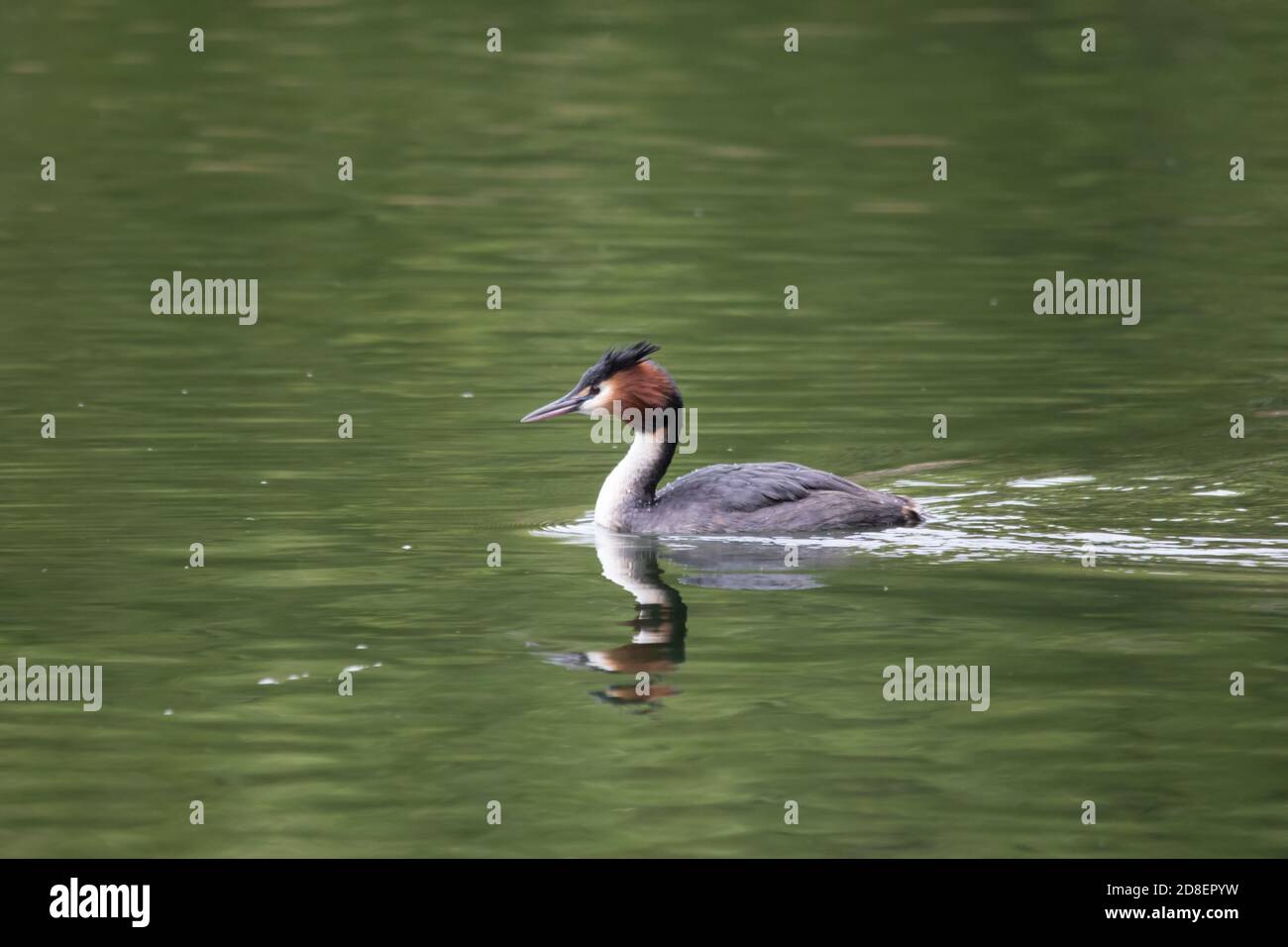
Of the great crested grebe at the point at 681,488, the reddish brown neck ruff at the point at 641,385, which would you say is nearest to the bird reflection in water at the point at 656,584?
the great crested grebe at the point at 681,488

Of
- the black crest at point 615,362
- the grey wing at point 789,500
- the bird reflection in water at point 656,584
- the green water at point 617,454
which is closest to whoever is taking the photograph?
the green water at point 617,454

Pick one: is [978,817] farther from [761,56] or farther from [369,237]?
[761,56]

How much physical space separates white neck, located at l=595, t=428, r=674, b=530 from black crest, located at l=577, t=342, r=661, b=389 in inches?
18.3

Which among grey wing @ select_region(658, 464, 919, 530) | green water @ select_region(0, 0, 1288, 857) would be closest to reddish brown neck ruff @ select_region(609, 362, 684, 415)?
grey wing @ select_region(658, 464, 919, 530)

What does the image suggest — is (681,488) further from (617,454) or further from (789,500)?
(617,454)

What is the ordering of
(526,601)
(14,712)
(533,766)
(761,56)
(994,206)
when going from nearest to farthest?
1. (533,766)
2. (14,712)
3. (526,601)
4. (994,206)
5. (761,56)

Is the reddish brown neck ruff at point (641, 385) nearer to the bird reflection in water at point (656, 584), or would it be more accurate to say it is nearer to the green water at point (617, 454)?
the bird reflection in water at point (656, 584)

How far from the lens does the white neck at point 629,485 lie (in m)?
13.3

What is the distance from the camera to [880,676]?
1012 cm

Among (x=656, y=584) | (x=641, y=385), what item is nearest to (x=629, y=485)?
(x=641, y=385)

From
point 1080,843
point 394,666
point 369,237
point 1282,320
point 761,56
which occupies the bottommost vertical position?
point 1080,843

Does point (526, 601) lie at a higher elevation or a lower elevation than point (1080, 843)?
higher

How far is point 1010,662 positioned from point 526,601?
2.59 meters

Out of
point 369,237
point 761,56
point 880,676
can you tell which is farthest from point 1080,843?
point 761,56
